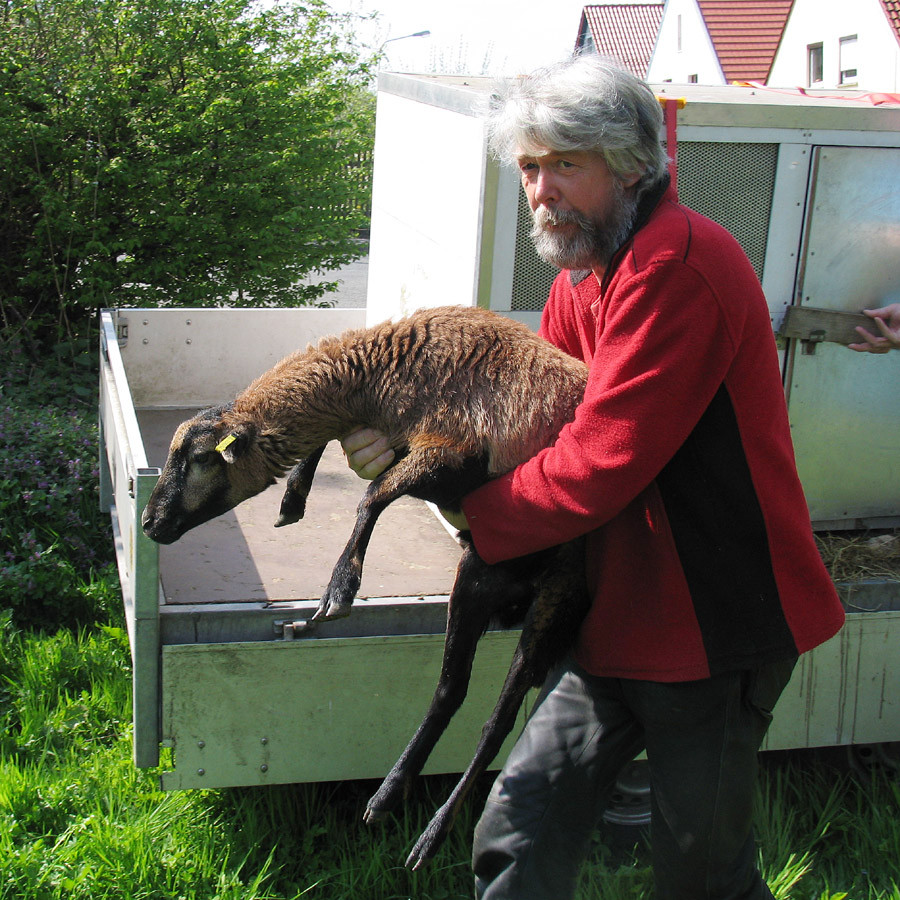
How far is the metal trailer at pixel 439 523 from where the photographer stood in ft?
10.4

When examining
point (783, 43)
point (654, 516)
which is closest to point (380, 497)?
point (654, 516)

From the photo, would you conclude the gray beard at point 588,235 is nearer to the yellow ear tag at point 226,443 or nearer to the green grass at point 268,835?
the yellow ear tag at point 226,443

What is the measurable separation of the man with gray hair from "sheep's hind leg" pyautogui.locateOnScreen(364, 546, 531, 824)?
0.24 meters

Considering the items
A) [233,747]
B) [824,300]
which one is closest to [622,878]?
[233,747]

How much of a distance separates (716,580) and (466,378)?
909 millimetres

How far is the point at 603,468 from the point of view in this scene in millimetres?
2297

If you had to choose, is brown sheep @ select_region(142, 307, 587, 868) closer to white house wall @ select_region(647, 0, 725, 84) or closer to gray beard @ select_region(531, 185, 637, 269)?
gray beard @ select_region(531, 185, 637, 269)

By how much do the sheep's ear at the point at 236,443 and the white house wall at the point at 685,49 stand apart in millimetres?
28014

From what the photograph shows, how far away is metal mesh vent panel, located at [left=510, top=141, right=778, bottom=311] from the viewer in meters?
3.79

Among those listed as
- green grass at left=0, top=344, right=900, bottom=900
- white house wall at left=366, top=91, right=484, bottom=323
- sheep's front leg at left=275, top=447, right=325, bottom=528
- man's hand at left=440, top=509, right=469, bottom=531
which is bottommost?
green grass at left=0, top=344, right=900, bottom=900

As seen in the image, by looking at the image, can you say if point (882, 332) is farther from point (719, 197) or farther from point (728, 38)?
point (728, 38)

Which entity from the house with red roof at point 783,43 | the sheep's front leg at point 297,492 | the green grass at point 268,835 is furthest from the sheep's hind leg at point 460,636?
the house with red roof at point 783,43

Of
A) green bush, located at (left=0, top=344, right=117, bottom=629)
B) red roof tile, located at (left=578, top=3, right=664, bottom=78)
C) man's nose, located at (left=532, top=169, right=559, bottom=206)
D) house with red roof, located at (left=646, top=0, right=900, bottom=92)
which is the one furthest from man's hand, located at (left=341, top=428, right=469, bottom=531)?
red roof tile, located at (left=578, top=3, right=664, bottom=78)

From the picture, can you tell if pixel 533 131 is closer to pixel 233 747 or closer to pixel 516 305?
pixel 516 305
